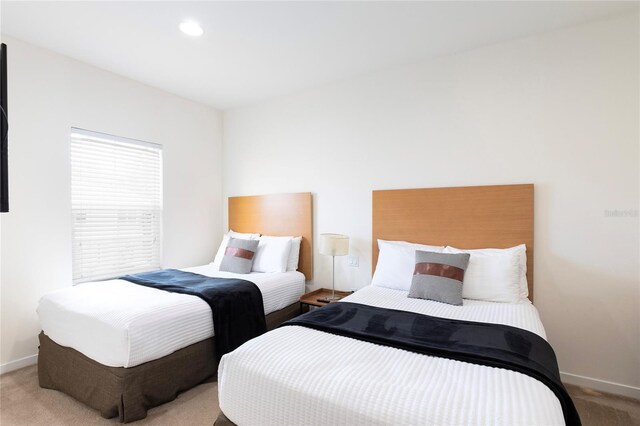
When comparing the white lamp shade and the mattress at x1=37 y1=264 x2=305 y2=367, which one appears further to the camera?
the white lamp shade

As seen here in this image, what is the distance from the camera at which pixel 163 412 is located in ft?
6.72

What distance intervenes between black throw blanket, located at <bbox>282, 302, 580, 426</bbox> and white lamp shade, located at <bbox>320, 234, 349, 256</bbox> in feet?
3.29

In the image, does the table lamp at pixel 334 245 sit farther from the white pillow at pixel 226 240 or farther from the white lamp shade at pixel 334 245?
the white pillow at pixel 226 240

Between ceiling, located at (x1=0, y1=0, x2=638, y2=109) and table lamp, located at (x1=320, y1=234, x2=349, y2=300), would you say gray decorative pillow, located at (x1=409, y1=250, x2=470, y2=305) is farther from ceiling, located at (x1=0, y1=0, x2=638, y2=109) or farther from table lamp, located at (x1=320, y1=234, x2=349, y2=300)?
ceiling, located at (x1=0, y1=0, x2=638, y2=109)

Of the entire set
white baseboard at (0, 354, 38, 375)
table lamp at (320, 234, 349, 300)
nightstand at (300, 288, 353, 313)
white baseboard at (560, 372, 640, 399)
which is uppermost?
table lamp at (320, 234, 349, 300)

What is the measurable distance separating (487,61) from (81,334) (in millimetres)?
3673

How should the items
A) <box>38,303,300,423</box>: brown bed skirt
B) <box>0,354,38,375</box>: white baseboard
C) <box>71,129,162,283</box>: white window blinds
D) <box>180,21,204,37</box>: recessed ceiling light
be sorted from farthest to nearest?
<box>71,129,162,283</box>: white window blinds < <box>0,354,38,375</box>: white baseboard < <box>180,21,204,37</box>: recessed ceiling light < <box>38,303,300,423</box>: brown bed skirt

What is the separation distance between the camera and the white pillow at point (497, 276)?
228 centimetres

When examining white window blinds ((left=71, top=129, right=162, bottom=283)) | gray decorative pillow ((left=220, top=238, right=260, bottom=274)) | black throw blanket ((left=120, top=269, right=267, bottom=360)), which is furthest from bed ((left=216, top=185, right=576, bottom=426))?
white window blinds ((left=71, top=129, right=162, bottom=283))

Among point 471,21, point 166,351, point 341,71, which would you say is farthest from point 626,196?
point 166,351

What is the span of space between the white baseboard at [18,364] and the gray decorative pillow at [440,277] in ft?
10.5

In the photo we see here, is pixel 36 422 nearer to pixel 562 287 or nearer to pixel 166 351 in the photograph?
pixel 166 351

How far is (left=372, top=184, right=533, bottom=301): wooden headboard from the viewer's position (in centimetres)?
254

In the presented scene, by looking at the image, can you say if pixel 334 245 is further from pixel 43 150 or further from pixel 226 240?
pixel 43 150
